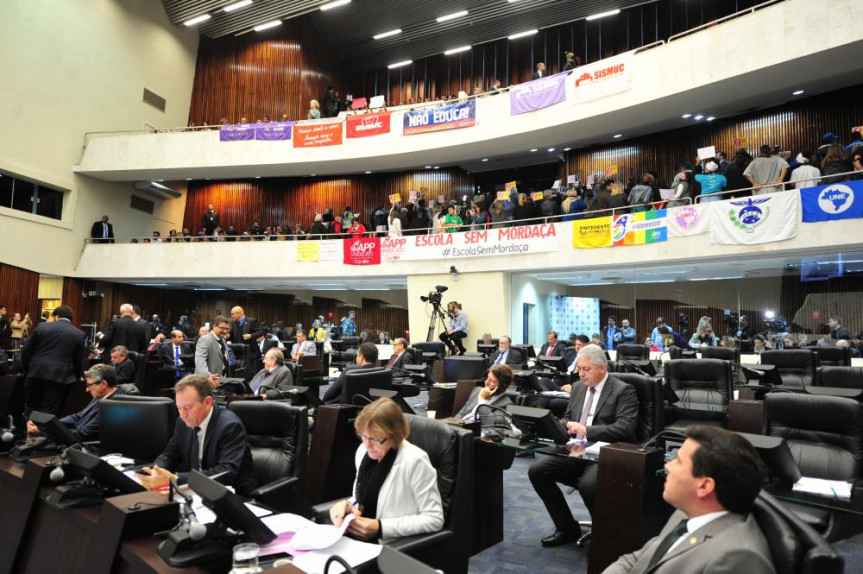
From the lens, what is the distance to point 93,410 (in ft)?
13.1

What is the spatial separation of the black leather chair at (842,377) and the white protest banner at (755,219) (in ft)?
15.6

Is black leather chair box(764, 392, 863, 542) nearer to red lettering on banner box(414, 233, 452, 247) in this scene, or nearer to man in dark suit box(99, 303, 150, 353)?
man in dark suit box(99, 303, 150, 353)

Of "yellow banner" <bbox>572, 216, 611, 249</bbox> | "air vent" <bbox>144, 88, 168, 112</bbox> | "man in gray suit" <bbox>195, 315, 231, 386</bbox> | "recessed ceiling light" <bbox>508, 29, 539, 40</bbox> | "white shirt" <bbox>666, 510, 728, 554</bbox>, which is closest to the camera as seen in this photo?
"white shirt" <bbox>666, 510, 728, 554</bbox>

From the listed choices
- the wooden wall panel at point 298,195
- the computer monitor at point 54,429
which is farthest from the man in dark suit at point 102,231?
the computer monitor at point 54,429

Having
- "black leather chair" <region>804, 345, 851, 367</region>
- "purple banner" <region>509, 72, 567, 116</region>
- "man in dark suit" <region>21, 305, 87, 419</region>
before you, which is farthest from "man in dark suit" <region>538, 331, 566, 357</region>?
"man in dark suit" <region>21, 305, 87, 419</region>

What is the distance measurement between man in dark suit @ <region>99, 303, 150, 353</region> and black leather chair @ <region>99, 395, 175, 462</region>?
15.6 feet

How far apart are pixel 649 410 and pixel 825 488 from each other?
142cm

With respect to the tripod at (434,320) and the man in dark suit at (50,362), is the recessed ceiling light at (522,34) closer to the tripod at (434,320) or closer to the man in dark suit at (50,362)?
the tripod at (434,320)

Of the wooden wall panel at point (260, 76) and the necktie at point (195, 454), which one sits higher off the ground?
the wooden wall panel at point (260, 76)

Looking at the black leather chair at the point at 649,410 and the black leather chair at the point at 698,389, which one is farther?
the black leather chair at the point at 698,389

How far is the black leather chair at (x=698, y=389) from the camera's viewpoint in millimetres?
4684

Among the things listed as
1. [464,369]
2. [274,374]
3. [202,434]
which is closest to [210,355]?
[274,374]

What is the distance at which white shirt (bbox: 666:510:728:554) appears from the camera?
5.03 feet

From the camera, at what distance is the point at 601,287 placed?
41.0 ft
